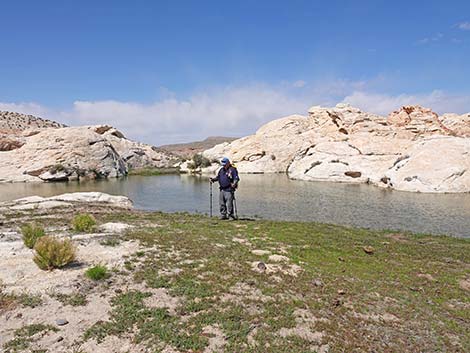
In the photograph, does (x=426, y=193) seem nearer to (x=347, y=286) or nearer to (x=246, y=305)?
(x=347, y=286)

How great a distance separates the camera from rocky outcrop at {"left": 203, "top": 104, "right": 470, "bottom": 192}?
123ft

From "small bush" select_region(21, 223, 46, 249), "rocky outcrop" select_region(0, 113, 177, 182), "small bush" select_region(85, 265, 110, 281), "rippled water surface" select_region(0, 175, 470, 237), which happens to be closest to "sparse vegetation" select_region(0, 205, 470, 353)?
"small bush" select_region(85, 265, 110, 281)

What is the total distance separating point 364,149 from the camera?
51906 mm

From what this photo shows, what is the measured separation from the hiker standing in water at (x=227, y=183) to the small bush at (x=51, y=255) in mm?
9847

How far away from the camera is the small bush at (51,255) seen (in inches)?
356

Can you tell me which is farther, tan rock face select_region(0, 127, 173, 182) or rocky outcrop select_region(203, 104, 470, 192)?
tan rock face select_region(0, 127, 173, 182)

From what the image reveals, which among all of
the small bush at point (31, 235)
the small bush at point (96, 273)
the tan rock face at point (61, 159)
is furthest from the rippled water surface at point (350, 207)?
the tan rock face at point (61, 159)

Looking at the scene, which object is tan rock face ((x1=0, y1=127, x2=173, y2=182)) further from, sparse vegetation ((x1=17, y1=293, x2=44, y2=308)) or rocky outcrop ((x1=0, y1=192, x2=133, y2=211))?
sparse vegetation ((x1=17, y1=293, x2=44, y2=308))

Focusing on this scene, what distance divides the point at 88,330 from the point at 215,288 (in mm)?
3028

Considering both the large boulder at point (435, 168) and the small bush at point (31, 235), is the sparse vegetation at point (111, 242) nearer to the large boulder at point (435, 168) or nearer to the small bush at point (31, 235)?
the small bush at point (31, 235)

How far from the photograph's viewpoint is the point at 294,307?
7652mm

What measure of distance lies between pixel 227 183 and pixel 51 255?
10.5 m

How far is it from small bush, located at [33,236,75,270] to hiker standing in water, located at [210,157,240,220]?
985cm

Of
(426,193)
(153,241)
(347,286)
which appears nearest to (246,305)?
(347,286)
